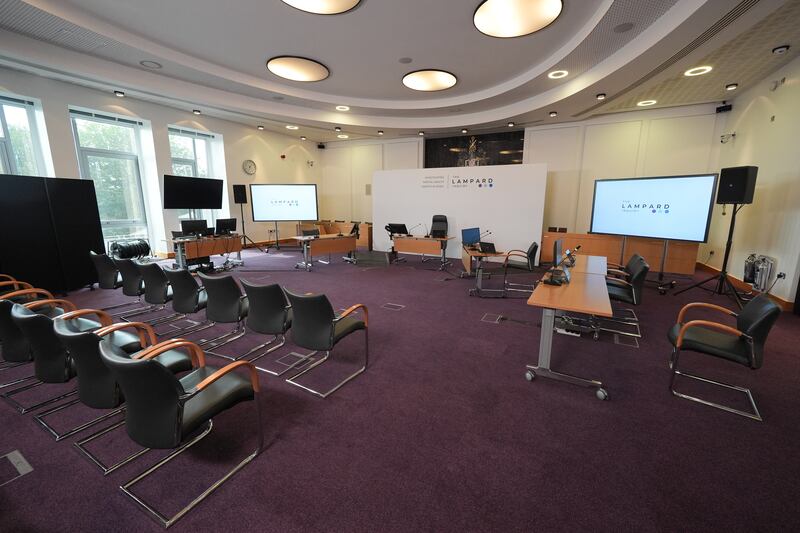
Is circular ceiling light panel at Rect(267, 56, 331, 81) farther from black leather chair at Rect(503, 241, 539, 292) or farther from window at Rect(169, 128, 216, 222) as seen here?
black leather chair at Rect(503, 241, 539, 292)

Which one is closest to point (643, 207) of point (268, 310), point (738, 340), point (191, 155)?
point (738, 340)

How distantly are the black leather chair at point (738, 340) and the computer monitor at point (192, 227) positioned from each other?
25.7 feet

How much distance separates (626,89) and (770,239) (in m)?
3.31

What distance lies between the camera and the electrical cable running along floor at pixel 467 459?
158 cm

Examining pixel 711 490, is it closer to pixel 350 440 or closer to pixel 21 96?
pixel 350 440

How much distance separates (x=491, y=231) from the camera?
329 inches

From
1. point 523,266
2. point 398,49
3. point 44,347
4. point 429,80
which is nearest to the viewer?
point 44,347

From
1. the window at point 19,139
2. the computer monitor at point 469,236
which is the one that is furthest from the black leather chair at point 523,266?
the window at point 19,139

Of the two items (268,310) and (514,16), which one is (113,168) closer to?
(268,310)

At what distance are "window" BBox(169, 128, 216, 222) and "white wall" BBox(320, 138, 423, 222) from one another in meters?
4.13

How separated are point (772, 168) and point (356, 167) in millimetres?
10169

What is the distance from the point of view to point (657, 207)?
5.80 m

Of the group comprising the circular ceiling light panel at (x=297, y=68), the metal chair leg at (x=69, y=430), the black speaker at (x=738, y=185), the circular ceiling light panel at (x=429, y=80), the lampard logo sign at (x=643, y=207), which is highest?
the circular ceiling light panel at (x=429, y=80)

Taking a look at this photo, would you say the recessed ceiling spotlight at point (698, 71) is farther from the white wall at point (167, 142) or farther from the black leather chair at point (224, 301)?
the white wall at point (167, 142)
